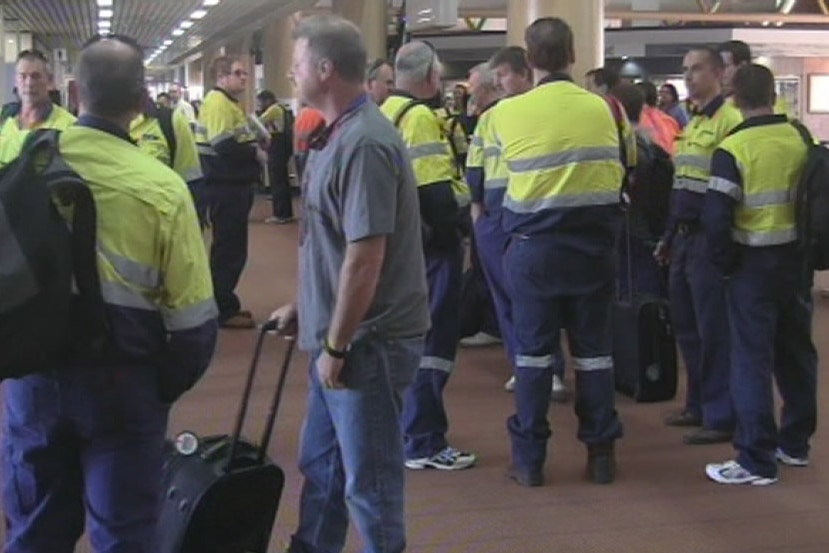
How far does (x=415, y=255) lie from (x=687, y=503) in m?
1.89

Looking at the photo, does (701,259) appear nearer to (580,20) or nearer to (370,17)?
(580,20)

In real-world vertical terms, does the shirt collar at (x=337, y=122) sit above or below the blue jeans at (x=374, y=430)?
above

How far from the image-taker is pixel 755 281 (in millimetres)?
4465

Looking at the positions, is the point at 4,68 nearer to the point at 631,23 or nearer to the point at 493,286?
the point at 493,286

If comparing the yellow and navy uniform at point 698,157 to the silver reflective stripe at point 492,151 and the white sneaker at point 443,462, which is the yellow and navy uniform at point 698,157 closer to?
the silver reflective stripe at point 492,151

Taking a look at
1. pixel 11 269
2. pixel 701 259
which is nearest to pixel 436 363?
pixel 701 259

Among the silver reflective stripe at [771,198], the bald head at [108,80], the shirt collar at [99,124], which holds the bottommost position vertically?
the silver reflective stripe at [771,198]

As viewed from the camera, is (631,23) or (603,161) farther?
(631,23)

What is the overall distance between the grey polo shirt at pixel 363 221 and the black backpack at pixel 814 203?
6.09 feet

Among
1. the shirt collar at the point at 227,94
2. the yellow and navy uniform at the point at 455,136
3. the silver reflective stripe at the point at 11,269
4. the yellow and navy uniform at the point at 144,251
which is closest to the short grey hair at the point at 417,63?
the yellow and navy uniform at the point at 455,136

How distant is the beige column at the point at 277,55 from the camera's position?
2203 cm

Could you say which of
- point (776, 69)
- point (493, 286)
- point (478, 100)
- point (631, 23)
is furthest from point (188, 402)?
point (631, 23)

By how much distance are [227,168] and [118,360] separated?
17.5 feet

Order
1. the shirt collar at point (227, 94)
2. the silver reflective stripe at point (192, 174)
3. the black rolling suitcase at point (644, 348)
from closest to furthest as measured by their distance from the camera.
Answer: the black rolling suitcase at point (644, 348) → the silver reflective stripe at point (192, 174) → the shirt collar at point (227, 94)
